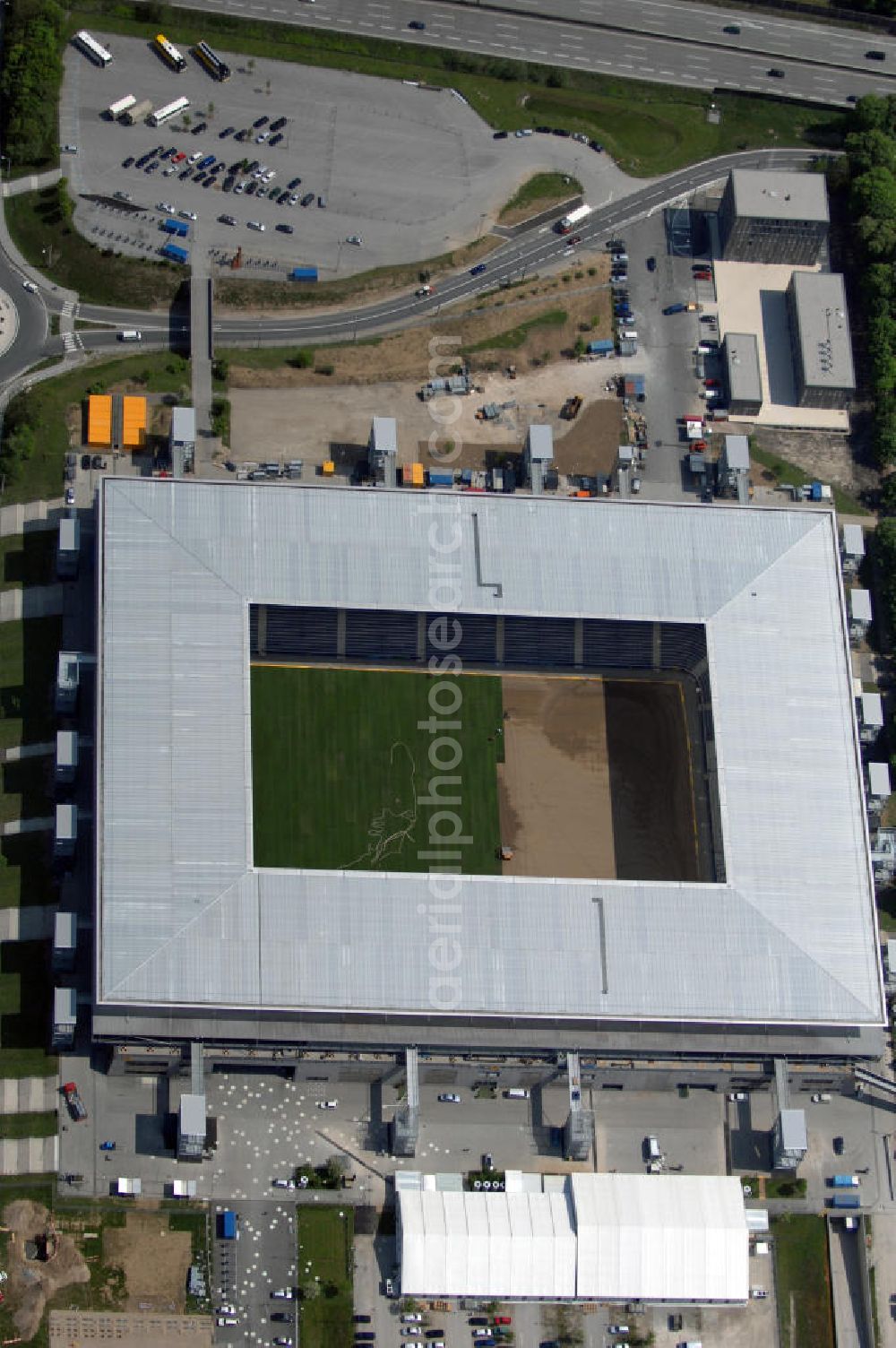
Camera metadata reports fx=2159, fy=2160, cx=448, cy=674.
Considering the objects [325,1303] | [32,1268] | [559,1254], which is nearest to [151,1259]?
[32,1268]

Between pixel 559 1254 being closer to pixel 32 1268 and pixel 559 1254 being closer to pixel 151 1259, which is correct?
pixel 151 1259

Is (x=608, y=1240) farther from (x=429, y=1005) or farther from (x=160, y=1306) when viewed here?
(x=160, y=1306)

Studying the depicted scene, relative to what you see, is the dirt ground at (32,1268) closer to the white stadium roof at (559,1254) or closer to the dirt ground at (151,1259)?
the dirt ground at (151,1259)

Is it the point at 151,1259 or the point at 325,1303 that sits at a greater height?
the point at 151,1259

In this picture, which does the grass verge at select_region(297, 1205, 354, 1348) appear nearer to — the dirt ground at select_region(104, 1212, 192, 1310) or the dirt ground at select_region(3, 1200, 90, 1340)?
the dirt ground at select_region(104, 1212, 192, 1310)

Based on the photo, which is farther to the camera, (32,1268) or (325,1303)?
(325,1303)

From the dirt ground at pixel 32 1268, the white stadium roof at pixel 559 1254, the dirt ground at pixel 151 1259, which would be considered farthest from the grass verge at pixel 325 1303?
the dirt ground at pixel 32 1268

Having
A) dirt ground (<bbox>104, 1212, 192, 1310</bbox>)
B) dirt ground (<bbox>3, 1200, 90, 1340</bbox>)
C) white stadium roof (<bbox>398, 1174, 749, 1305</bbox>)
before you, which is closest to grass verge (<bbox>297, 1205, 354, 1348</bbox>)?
white stadium roof (<bbox>398, 1174, 749, 1305</bbox>)
